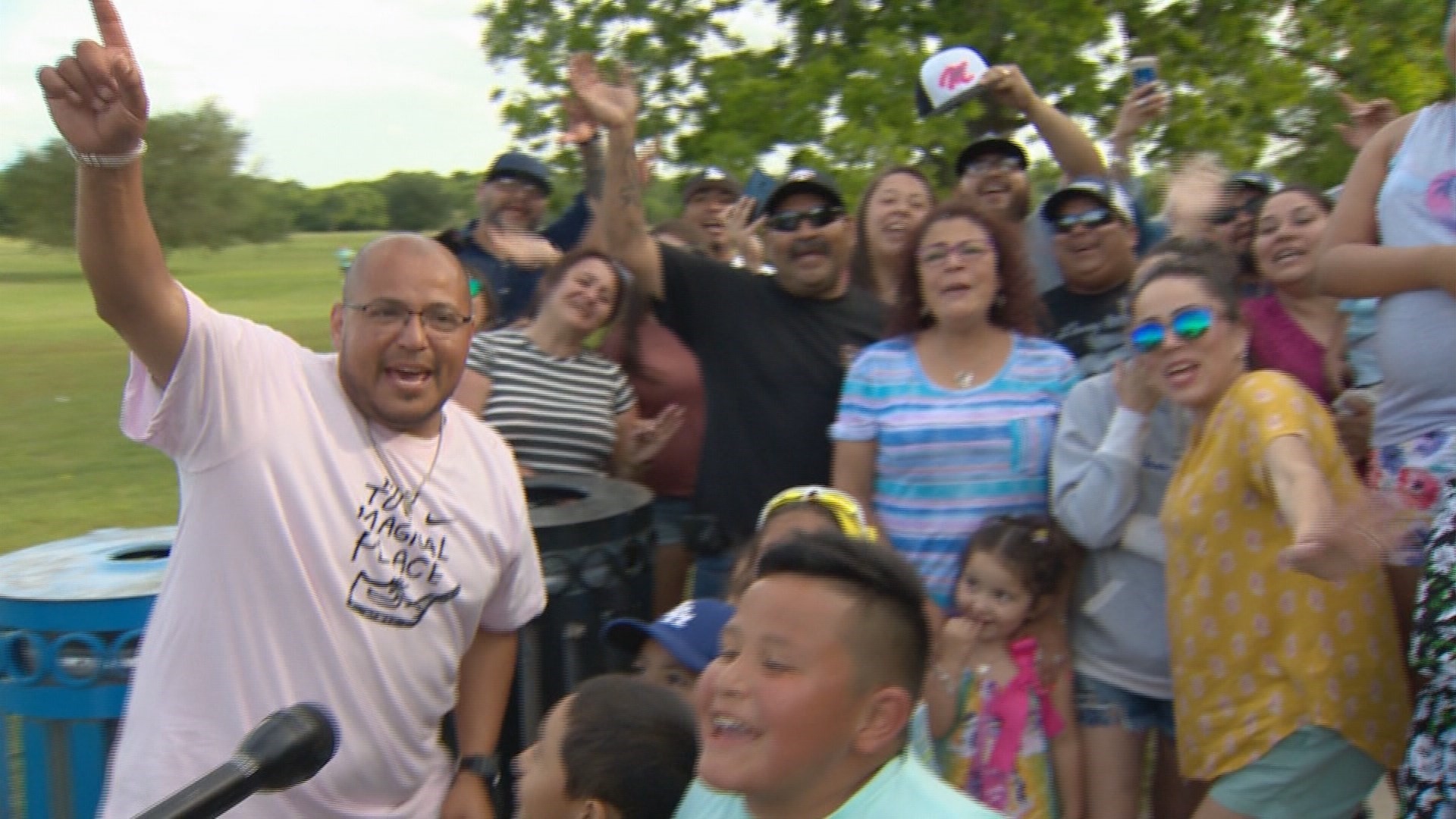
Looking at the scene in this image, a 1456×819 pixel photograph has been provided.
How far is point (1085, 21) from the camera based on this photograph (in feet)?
39.4

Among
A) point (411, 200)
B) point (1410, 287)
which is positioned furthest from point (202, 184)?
point (1410, 287)

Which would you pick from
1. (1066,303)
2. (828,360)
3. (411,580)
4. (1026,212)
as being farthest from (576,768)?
(1026,212)

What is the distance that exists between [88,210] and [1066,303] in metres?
2.83

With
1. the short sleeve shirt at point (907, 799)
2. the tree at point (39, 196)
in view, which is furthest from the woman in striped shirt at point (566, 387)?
the tree at point (39, 196)

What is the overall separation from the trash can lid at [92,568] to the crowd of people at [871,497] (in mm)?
563

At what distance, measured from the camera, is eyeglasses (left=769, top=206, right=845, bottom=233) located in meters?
4.03

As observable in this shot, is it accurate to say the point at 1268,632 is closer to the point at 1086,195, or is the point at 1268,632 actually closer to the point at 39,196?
the point at 1086,195

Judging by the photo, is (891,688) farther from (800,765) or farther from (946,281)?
(946,281)

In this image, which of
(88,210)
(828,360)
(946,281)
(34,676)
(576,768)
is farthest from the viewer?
(828,360)

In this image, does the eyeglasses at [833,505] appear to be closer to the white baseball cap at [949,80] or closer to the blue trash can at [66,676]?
the blue trash can at [66,676]

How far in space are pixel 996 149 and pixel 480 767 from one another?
288 centimetres

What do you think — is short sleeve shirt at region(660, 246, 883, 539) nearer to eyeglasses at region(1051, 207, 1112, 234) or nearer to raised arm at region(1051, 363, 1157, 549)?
eyeglasses at region(1051, 207, 1112, 234)

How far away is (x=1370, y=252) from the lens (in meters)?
2.97

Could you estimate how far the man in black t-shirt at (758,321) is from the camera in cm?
388
